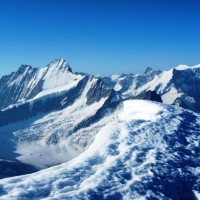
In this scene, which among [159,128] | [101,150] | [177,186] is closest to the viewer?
[177,186]

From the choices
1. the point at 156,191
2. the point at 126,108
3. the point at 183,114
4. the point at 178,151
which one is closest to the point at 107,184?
the point at 156,191

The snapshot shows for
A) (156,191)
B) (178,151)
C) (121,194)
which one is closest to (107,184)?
(121,194)

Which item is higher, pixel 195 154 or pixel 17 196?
pixel 195 154

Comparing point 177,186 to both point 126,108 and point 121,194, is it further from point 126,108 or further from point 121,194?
point 126,108

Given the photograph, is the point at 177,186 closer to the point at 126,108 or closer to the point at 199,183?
the point at 199,183

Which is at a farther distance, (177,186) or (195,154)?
(195,154)

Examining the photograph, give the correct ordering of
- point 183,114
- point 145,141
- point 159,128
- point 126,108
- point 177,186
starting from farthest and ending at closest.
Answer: point 126,108, point 183,114, point 159,128, point 145,141, point 177,186

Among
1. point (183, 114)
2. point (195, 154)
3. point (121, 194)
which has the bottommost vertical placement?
point (121, 194)
